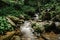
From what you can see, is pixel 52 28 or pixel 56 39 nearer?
pixel 56 39

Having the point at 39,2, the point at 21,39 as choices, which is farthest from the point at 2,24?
the point at 39,2

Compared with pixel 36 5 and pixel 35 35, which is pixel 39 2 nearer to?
pixel 36 5

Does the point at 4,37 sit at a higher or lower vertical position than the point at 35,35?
higher

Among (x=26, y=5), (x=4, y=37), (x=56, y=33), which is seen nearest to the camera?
(x=4, y=37)

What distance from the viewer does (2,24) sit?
11070 millimetres

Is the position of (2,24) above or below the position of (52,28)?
above

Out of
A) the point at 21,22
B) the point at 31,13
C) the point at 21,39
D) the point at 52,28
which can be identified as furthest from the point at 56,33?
the point at 31,13

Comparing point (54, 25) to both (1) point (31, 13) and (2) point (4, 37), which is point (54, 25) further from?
(1) point (31, 13)

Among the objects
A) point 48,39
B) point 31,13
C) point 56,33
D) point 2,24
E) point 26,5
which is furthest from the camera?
point 26,5

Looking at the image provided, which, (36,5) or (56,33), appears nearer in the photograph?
(56,33)

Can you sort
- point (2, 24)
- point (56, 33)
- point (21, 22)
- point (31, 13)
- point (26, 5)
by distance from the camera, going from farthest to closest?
point (26, 5), point (31, 13), point (21, 22), point (56, 33), point (2, 24)

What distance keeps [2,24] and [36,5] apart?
1307cm

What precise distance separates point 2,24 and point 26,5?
11.9 meters

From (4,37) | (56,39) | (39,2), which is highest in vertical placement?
(39,2)
